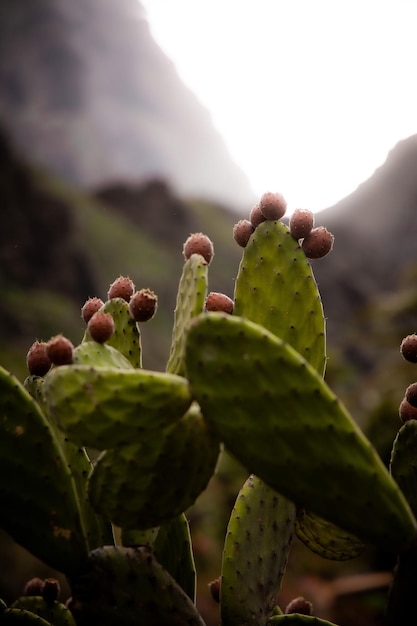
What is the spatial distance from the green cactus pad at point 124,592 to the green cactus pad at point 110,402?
0.55ft

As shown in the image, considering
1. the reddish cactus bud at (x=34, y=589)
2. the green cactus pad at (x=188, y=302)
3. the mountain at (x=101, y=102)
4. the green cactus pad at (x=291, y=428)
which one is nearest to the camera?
the green cactus pad at (x=291, y=428)

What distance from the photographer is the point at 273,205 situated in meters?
0.81

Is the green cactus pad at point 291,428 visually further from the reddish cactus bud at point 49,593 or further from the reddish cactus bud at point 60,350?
the reddish cactus bud at point 49,593

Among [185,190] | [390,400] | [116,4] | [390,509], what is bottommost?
[390,509]

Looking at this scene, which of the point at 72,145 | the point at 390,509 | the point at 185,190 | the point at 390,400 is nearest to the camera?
the point at 390,509

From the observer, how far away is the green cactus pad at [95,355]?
25.4 inches

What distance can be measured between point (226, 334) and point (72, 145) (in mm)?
16640

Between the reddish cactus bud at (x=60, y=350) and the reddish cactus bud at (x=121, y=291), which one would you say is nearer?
the reddish cactus bud at (x=60, y=350)

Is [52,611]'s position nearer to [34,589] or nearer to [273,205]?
[34,589]

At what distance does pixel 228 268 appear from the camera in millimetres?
11609

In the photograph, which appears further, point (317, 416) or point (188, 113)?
point (188, 113)

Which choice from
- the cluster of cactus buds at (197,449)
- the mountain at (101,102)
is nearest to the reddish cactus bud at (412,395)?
the cluster of cactus buds at (197,449)

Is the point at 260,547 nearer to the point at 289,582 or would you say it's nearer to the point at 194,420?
the point at 194,420

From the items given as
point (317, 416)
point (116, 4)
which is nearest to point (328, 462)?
point (317, 416)
